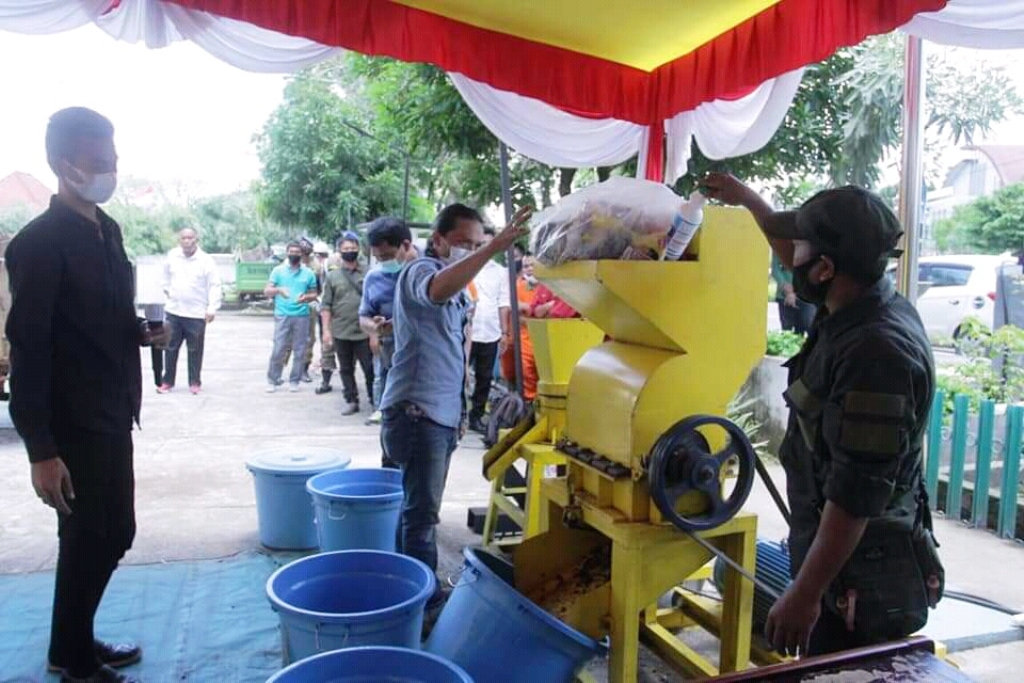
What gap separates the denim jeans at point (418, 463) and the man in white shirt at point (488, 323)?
11.6 ft

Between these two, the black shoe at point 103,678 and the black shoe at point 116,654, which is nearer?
the black shoe at point 103,678

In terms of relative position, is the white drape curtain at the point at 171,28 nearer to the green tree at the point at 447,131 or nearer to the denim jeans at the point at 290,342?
the green tree at the point at 447,131

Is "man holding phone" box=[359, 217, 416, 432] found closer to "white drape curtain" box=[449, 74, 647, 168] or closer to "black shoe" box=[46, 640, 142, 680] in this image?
"white drape curtain" box=[449, 74, 647, 168]

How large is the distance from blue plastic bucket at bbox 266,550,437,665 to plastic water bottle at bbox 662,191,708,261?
1318 mm

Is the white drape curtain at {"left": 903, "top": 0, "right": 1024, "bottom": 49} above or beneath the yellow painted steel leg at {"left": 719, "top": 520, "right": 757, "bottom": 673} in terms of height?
above

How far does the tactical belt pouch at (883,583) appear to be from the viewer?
1672 mm

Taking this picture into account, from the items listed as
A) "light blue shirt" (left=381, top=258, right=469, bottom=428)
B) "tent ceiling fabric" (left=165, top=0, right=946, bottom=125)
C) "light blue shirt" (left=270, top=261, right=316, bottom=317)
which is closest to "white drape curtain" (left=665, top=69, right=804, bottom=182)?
"tent ceiling fabric" (left=165, top=0, right=946, bottom=125)

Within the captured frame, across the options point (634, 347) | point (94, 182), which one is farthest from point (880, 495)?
point (94, 182)

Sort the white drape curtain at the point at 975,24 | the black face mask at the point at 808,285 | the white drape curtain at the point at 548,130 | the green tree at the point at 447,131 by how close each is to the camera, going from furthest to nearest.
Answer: the green tree at the point at 447,131 < the white drape curtain at the point at 548,130 < the white drape curtain at the point at 975,24 < the black face mask at the point at 808,285

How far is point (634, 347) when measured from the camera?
97.1 inches

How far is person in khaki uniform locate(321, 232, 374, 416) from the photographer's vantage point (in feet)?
23.7

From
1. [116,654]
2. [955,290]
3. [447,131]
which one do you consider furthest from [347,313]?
[955,290]

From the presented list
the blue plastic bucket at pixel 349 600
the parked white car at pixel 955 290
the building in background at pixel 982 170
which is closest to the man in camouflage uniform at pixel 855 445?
the blue plastic bucket at pixel 349 600

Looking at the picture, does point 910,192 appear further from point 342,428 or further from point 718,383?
point 342,428
